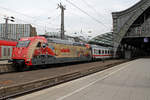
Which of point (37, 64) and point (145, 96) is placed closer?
point (145, 96)

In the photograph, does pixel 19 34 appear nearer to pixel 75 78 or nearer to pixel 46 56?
pixel 46 56

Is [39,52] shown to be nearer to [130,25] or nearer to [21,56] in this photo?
[21,56]

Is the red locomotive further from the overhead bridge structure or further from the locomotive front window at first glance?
the overhead bridge structure

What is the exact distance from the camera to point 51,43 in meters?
17.0

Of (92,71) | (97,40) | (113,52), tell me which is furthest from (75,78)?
(97,40)

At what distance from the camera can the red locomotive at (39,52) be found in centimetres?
1414

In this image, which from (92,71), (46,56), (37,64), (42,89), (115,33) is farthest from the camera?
(115,33)

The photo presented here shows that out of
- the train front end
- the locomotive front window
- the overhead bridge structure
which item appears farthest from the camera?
the overhead bridge structure

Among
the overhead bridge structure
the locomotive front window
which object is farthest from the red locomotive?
the overhead bridge structure

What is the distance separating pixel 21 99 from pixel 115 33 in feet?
149

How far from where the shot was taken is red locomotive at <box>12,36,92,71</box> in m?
14.1

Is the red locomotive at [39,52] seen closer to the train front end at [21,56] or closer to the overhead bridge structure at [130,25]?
the train front end at [21,56]

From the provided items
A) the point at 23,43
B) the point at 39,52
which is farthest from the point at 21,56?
the point at 39,52

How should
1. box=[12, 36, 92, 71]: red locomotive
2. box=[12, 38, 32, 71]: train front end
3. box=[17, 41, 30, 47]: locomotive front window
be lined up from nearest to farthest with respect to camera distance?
box=[12, 38, 32, 71]: train front end → box=[12, 36, 92, 71]: red locomotive → box=[17, 41, 30, 47]: locomotive front window
